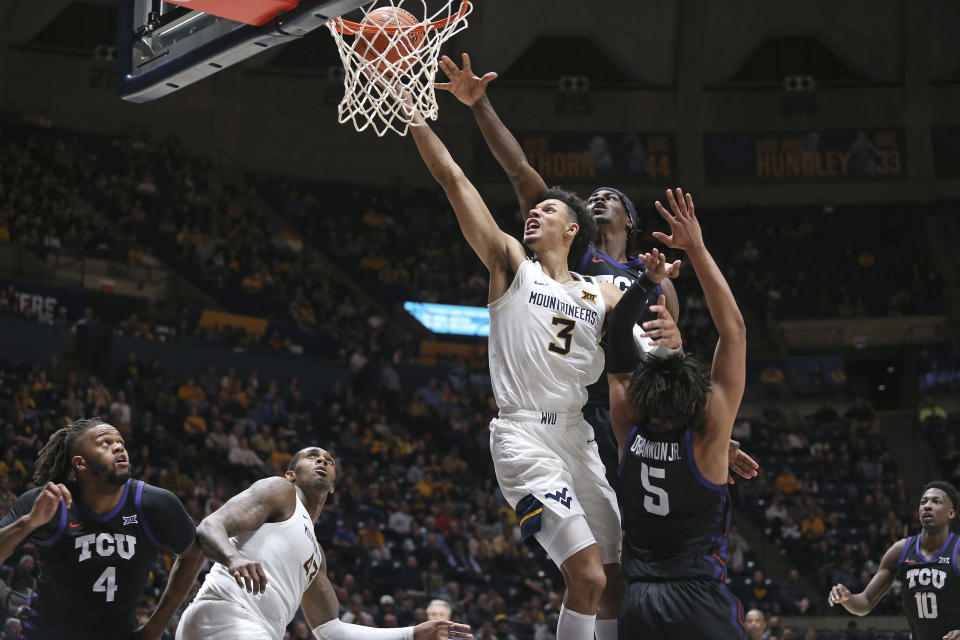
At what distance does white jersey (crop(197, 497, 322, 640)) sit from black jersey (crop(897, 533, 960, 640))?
4.45m

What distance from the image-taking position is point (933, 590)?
761 cm

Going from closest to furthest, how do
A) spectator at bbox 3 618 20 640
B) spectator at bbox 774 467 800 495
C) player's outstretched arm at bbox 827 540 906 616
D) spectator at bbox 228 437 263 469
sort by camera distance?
player's outstretched arm at bbox 827 540 906 616 → spectator at bbox 3 618 20 640 → spectator at bbox 228 437 263 469 → spectator at bbox 774 467 800 495

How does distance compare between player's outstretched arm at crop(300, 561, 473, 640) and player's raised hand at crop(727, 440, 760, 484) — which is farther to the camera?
player's outstretched arm at crop(300, 561, 473, 640)

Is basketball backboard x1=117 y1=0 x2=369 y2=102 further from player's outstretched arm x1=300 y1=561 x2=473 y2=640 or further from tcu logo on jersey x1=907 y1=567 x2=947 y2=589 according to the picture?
tcu logo on jersey x1=907 y1=567 x2=947 y2=589

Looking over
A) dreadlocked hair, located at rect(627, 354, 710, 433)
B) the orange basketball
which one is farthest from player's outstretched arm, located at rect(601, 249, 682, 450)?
the orange basketball

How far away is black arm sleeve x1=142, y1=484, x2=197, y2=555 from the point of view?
493 centimetres

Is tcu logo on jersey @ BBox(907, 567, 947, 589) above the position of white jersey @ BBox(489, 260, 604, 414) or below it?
below

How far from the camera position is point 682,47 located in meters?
26.3

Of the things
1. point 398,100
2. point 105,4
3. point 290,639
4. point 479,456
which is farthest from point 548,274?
point 105,4

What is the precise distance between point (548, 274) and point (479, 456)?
14.0 m

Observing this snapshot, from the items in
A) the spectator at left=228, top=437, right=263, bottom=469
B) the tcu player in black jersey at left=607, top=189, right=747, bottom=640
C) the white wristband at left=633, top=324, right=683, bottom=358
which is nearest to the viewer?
the tcu player in black jersey at left=607, top=189, right=747, bottom=640

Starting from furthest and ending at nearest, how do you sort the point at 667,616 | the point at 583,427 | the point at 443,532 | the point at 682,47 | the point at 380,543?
1. the point at 682,47
2. the point at 443,532
3. the point at 380,543
4. the point at 583,427
5. the point at 667,616

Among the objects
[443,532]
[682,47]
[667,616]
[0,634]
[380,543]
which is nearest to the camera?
[667,616]

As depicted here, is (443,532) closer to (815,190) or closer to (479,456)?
(479,456)
